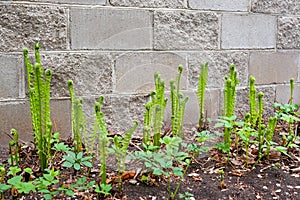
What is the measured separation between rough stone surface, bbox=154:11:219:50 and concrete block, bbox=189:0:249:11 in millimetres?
45

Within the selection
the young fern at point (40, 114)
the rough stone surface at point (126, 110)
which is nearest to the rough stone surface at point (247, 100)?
the rough stone surface at point (126, 110)

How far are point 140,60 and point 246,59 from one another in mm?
825

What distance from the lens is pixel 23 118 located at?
6.07 ft

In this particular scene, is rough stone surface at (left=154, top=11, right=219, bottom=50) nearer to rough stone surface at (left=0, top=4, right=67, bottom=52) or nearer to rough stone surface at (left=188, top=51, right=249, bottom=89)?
rough stone surface at (left=188, top=51, right=249, bottom=89)

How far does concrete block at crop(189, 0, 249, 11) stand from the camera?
7.19 ft

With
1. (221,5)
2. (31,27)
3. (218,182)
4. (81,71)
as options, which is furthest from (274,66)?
(31,27)

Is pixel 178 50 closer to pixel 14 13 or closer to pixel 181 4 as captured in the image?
pixel 181 4

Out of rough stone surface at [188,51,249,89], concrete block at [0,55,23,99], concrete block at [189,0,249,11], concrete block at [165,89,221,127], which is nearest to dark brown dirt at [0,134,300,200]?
concrete block at [0,55,23,99]

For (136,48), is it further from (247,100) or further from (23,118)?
(247,100)

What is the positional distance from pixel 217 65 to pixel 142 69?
1.84 ft

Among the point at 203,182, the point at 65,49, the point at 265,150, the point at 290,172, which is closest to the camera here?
the point at 203,182

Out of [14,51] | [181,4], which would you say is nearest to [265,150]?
[181,4]

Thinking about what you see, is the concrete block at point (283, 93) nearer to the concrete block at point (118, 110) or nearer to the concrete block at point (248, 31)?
the concrete block at point (248, 31)

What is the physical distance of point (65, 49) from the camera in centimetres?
189
